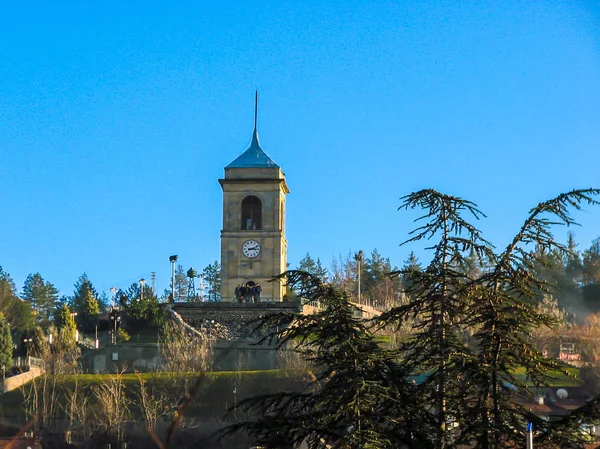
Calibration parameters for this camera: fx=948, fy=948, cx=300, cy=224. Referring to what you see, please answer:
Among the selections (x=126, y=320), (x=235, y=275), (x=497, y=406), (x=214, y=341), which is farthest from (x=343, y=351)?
(x=126, y=320)

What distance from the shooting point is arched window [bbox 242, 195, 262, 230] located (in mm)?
62625

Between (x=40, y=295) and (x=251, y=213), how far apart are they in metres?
54.9

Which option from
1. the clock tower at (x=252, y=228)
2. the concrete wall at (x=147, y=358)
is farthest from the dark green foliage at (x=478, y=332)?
the clock tower at (x=252, y=228)

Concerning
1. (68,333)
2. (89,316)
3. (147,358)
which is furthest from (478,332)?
(89,316)

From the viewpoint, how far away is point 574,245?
10919 centimetres

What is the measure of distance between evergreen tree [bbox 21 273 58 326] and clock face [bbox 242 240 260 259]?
168ft

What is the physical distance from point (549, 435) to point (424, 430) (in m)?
1.09

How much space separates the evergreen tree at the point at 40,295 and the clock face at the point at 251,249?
5122cm

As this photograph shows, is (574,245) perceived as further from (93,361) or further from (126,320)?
(93,361)

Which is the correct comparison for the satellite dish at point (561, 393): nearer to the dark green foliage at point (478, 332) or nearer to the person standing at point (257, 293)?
the person standing at point (257, 293)

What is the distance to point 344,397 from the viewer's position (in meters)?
8.16

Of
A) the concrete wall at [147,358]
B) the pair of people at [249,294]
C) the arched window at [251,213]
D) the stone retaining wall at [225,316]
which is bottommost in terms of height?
the concrete wall at [147,358]

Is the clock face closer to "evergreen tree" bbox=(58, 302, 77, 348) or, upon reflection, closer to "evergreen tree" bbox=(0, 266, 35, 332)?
"evergreen tree" bbox=(58, 302, 77, 348)

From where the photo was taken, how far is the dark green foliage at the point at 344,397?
26.5 feet
